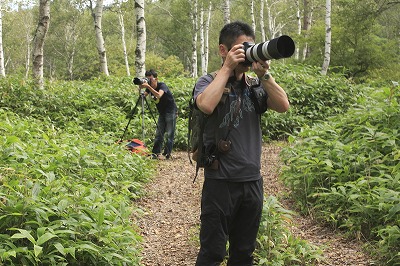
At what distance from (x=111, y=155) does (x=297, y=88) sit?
27.6 feet

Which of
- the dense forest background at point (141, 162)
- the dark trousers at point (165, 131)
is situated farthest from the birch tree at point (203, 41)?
→ the dark trousers at point (165, 131)

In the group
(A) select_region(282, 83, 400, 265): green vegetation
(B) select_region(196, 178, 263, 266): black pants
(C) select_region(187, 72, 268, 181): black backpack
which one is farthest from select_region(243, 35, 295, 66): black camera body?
(A) select_region(282, 83, 400, 265): green vegetation

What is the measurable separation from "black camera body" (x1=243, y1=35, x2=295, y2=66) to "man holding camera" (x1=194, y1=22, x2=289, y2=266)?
0.14 metres

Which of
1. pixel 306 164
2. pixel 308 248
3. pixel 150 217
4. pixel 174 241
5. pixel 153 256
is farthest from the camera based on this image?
pixel 306 164

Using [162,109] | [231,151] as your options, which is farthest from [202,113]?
[162,109]

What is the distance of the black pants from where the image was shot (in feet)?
9.51

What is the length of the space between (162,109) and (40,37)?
15.5ft

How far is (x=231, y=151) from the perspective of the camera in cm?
290

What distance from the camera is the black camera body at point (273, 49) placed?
253 centimetres

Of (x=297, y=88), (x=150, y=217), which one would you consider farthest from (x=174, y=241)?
(x=297, y=88)

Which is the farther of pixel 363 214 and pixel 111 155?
pixel 111 155

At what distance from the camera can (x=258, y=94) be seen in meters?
3.02

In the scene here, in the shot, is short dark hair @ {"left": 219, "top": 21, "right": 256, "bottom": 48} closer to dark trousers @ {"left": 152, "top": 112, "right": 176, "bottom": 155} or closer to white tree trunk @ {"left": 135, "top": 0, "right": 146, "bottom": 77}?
dark trousers @ {"left": 152, "top": 112, "right": 176, "bottom": 155}

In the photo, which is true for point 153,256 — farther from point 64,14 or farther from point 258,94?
point 64,14
